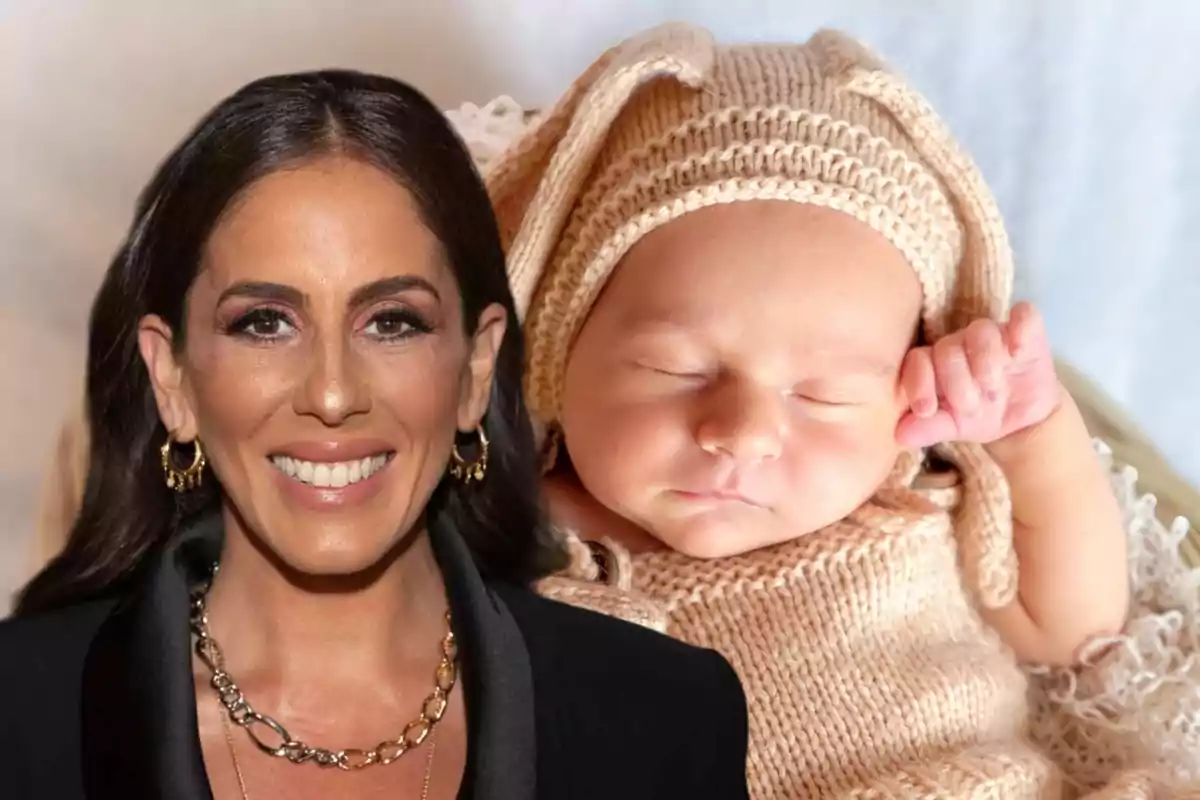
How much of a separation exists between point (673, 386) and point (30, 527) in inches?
17.4

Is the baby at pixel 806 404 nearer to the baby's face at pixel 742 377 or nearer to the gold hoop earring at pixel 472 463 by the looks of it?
the baby's face at pixel 742 377

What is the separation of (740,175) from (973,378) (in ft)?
0.61

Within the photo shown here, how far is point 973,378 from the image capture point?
2.52 feet

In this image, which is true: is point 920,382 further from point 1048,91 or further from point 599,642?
point 1048,91

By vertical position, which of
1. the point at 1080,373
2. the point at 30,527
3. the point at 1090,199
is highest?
the point at 1090,199

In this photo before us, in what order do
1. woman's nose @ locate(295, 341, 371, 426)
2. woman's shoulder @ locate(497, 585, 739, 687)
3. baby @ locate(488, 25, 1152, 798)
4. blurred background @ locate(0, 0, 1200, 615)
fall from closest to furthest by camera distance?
woman's nose @ locate(295, 341, 371, 426) < woman's shoulder @ locate(497, 585, 739, 687) < baby @ locate(488, 25, 1152, 798) < blurred background @ locate(0, 0, 1200, 615)

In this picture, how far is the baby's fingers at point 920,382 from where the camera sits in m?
0.76

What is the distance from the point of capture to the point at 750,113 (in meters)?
0.78

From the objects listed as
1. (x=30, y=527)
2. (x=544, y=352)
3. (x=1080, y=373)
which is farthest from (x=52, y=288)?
(x=1080, y=373)

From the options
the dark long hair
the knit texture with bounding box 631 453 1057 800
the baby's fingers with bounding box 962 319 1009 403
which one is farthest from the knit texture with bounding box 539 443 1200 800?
the dark long hair

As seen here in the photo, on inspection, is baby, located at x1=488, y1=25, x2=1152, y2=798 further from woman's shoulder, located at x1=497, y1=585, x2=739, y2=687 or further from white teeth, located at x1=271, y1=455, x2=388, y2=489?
white teeth, located at x1=271, y1=455, x2=388, y2=489

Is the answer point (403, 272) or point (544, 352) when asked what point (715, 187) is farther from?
point (403, 272)

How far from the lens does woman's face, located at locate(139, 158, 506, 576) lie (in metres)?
0.50

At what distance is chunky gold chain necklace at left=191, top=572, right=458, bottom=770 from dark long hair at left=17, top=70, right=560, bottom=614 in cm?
4
